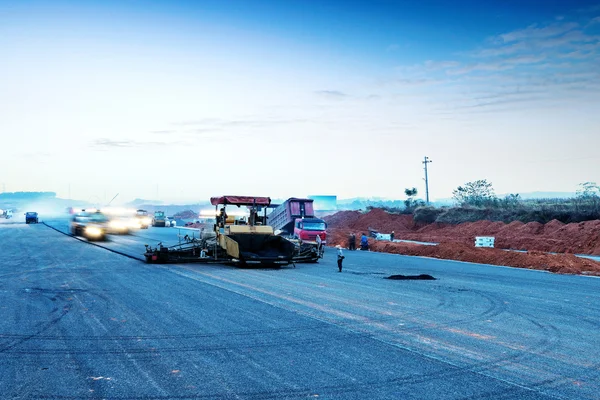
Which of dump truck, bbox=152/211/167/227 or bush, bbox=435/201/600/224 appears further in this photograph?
dump truck, bbox=152/211/167/227

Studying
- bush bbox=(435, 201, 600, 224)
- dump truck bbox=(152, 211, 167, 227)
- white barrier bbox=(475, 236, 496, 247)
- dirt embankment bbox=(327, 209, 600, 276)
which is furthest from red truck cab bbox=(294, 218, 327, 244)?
dump truck bbox=(152, 211, 167, 227)

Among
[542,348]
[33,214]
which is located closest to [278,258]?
[542,348]

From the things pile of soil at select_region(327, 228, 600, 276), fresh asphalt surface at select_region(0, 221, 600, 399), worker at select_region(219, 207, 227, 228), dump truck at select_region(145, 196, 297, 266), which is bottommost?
pile of soil at select_region(327, 228, 600, 276)

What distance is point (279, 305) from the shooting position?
12938 millimetres

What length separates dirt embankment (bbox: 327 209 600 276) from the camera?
25.3 metres

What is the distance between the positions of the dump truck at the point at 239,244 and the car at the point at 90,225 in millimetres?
15700

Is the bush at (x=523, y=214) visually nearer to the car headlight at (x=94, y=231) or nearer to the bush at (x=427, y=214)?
the bush at (x=427, y=214)

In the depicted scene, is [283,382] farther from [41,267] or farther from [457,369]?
[41,267]

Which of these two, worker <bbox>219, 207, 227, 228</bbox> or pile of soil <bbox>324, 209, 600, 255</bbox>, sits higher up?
worker <bbox>219, 207, 227, 228</bbox>

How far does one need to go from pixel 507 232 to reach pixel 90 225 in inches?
1289

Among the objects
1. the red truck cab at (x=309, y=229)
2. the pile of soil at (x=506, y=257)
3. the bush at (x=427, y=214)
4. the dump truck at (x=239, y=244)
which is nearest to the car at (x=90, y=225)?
the red truck cab at (x=309, y=229)

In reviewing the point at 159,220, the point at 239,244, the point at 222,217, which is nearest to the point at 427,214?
the point at 159,220

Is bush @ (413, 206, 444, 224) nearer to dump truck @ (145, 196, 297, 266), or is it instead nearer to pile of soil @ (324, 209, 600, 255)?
pile of soil @ (324, 209, 600, 255)

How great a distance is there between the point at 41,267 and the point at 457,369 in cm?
1779
